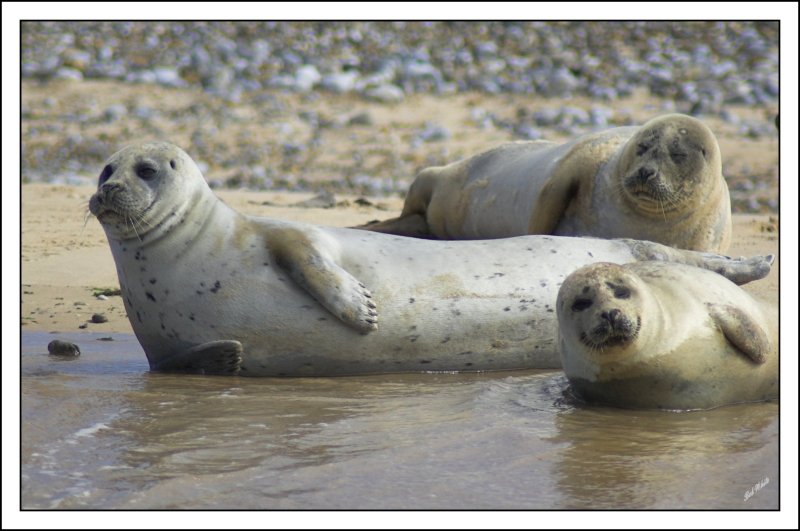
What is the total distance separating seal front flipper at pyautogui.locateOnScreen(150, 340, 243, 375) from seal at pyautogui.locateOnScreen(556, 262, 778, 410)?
1.24 m

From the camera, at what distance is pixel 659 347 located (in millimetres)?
4055

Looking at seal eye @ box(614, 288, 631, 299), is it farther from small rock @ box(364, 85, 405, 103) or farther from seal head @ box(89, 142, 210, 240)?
small rock @ box(364, 85, 405, 103)

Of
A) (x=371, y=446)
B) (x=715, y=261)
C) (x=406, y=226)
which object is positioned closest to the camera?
(x=371, y=446)

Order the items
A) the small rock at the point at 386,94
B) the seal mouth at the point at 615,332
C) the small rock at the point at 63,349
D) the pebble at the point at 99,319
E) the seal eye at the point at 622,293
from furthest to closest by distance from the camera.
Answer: the small rock at the point at 386,94 → the pebble at the point at 99,319 → the small rock at the point at 63,349 → the seal eye at the point at 622,293 → the seal mouth at the point at 615,332

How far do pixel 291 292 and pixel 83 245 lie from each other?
9.67 feet

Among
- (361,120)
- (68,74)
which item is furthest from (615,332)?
(68,74)

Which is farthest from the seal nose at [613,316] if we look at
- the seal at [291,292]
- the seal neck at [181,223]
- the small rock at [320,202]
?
the small rock at [320,202]

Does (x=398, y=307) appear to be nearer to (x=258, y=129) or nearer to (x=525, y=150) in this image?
(x=525, y=150)

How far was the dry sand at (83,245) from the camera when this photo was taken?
19.4 ft

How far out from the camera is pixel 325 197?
8930mm

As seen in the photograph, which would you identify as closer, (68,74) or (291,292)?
(291,292)

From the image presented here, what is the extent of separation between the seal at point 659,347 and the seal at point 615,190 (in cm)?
187

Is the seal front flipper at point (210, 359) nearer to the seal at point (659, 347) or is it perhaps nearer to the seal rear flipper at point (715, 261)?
the seal at point (659, 347)

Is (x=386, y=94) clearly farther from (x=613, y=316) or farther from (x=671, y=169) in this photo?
(x=613, y=316)
